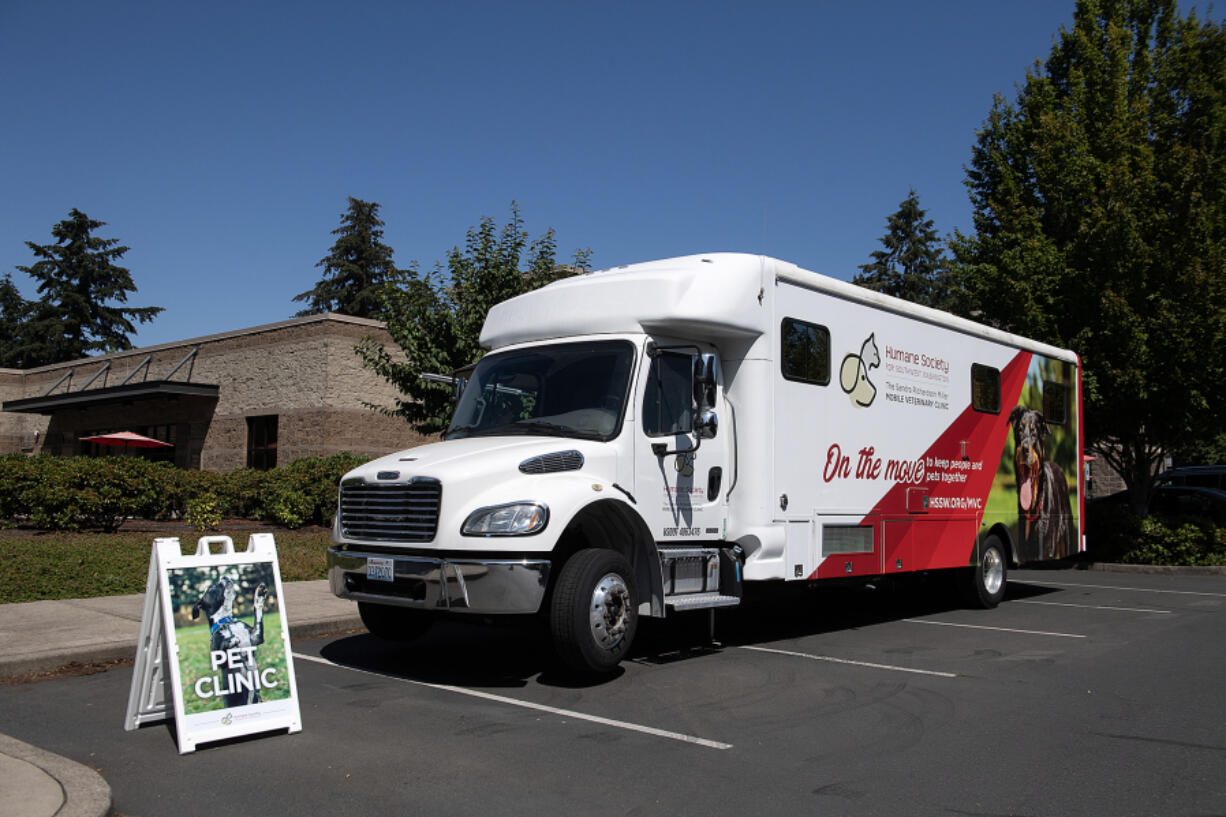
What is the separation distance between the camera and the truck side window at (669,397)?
318 inches

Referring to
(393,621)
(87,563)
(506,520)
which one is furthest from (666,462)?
(87,563)

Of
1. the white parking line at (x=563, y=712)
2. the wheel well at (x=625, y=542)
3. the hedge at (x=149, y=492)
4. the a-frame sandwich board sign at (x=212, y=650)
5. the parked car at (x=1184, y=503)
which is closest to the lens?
the a-frame sandwich board sign at (x=212, y=650)

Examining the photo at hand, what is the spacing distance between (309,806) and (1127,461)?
809 inches

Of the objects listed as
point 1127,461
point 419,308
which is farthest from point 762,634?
point 1127,461

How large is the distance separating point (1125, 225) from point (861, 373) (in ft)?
35.1

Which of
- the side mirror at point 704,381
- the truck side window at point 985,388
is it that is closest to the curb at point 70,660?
the side mirror at point 704,381

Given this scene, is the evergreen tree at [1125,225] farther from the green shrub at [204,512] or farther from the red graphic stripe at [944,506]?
the green shrub at [204,512]

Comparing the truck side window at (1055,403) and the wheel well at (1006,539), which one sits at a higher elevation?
the truck side window at (1055,403)

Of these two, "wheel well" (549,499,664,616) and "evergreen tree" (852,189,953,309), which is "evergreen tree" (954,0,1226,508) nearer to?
"wheel well" (549,499,664,616)

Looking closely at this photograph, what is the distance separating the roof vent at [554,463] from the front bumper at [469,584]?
0.69m

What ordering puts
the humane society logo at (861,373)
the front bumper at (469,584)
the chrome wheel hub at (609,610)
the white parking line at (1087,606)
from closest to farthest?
the front bumper at (469,584)
the chrome wheel hub at (609,610)
the humane society logo at (861,373)
the white parking line at (1087,606)

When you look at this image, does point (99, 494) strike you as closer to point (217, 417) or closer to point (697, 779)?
point (217, 417)

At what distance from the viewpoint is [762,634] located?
402 inches

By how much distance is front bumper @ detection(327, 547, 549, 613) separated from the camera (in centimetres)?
680
